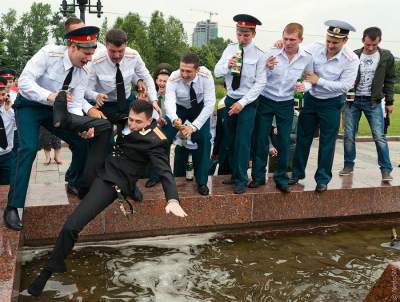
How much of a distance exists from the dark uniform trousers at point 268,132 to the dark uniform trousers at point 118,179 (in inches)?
75.9

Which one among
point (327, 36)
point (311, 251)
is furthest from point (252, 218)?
point (327, 36)

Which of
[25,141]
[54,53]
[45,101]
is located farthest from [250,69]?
[25,141]

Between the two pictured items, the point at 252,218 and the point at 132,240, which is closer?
the point at 132,240

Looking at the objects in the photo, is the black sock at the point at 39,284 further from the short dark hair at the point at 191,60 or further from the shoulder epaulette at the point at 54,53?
the short dark hair at the point at 191,60

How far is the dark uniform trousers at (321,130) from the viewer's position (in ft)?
19.3

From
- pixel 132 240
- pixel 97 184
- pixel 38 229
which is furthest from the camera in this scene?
pixel 132 240

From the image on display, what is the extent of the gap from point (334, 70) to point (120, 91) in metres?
2.49

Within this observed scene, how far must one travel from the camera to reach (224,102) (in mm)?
6016

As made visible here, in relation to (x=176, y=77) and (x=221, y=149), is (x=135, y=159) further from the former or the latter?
(x=221, y=149)

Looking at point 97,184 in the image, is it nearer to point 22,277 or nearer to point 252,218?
point 22,277

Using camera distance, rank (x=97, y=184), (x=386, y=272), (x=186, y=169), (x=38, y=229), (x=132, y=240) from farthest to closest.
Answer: (x=186, y=169) < (x=132, y=240) < (x=38, y=229) < (x=97, y=184) < (x=386, y=272)

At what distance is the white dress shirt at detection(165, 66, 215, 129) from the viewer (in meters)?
5.56

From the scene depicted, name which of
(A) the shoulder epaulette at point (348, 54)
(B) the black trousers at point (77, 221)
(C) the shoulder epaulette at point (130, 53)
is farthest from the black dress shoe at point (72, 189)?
(A) the shoulder epaulette at point (348, 54)

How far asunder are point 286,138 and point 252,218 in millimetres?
1034
